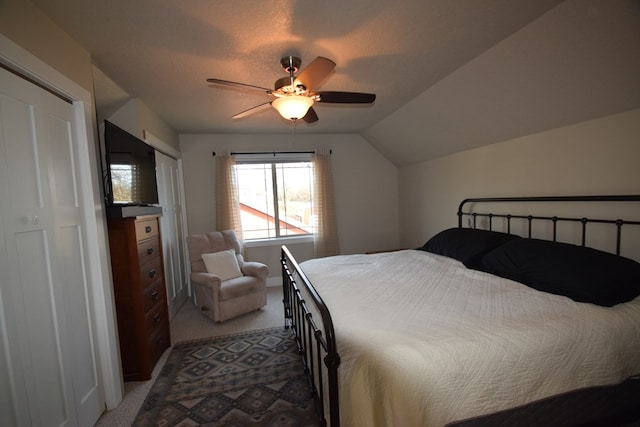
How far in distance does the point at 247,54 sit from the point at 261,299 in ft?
8.59

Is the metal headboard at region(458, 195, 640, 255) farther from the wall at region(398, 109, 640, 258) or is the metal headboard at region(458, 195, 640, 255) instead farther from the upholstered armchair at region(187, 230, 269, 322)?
the upholstered armchair at region(187, 230, 269, 322)

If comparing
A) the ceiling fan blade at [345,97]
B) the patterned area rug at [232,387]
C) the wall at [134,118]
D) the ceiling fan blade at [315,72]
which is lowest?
the patterned area rug at [232,387]

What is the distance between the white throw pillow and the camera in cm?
331

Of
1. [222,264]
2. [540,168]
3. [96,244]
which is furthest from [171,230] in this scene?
[540,168]

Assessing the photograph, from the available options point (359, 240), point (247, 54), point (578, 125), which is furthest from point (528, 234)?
point (247, 54)

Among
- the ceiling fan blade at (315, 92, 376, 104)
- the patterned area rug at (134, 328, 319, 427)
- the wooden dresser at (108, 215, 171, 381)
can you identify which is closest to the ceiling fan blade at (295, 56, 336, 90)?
the ceiling fan blade at (315, 92, 376, 104)

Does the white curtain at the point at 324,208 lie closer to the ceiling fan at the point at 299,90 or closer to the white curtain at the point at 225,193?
the white curtain at the point at 225,193

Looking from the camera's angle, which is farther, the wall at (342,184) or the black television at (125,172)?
the wall at (342,184)

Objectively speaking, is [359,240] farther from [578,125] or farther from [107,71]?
[107,71]

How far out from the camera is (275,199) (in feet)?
14.8

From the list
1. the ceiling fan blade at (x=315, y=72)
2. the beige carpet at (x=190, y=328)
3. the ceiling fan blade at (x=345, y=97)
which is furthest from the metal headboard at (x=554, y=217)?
the beige carpet at (x=190, y=328)

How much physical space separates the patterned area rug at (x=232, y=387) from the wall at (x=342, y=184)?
1911mm

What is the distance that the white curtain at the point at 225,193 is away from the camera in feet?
13.4

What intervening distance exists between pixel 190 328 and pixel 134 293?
1.17 meters
